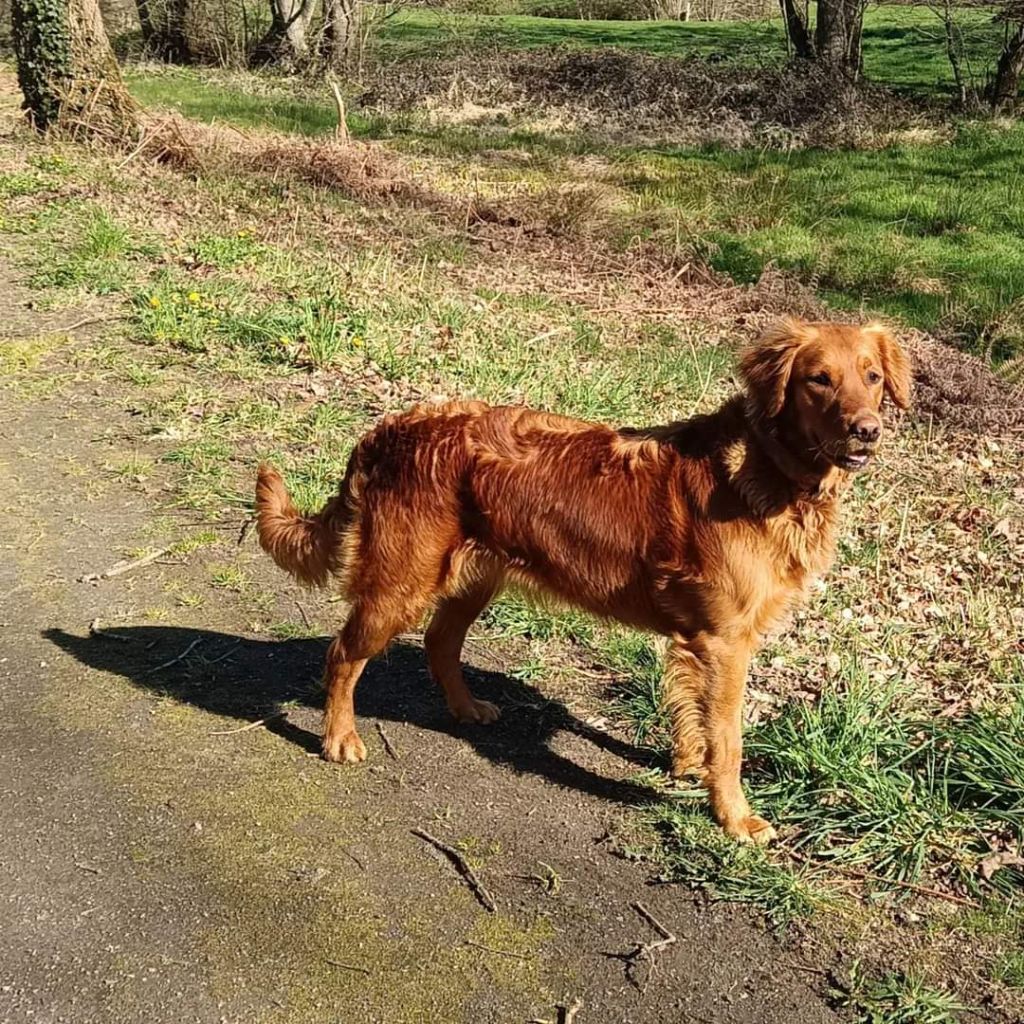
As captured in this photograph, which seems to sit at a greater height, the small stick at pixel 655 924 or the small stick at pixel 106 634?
the small stick at pixel 106 634

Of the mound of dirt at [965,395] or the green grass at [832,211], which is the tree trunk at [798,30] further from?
the mound of dirt at [965,395]

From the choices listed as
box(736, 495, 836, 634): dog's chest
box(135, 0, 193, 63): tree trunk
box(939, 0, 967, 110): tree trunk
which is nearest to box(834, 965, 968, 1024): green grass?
box(736, 495, 836, 634): dog's chest

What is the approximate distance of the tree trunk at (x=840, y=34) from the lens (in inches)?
707

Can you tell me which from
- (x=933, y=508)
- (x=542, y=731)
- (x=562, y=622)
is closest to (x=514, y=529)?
(x=542, y=731)

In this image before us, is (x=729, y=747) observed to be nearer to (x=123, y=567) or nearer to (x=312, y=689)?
(x=312, y=689)

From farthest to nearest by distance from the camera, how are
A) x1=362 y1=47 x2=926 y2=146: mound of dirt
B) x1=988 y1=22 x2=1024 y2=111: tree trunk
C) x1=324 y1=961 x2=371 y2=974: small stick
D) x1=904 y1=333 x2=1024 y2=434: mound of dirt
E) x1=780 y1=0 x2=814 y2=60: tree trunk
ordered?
x1=780 y1=0 x2=814 y2=60: tree trunk, x1=362 y1=47 x2=926 y2=146: mound of dirt, x1=988 y1=22 x2=1024 y2=111: tree trunk, x1=904 y1=333 x2=1024 y2=434: mound of dirt, x1=324 y1=961 x2=371 y2=974: small stick

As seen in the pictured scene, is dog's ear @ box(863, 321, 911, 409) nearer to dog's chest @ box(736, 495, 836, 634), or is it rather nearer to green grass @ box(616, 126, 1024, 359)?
dog's chest @ box(736, 495, 836, 634)

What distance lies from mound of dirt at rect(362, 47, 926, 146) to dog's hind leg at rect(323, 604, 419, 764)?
44.4 ft

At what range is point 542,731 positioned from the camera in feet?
13.2

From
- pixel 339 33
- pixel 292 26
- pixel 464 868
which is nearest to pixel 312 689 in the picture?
pixel 464 868

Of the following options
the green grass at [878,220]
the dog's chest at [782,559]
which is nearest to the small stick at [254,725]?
the dog's chest at [782,559]

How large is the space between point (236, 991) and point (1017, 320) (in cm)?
802

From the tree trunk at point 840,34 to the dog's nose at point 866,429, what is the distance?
17.0 metres

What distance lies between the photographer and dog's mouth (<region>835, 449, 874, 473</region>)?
3.16 metres
